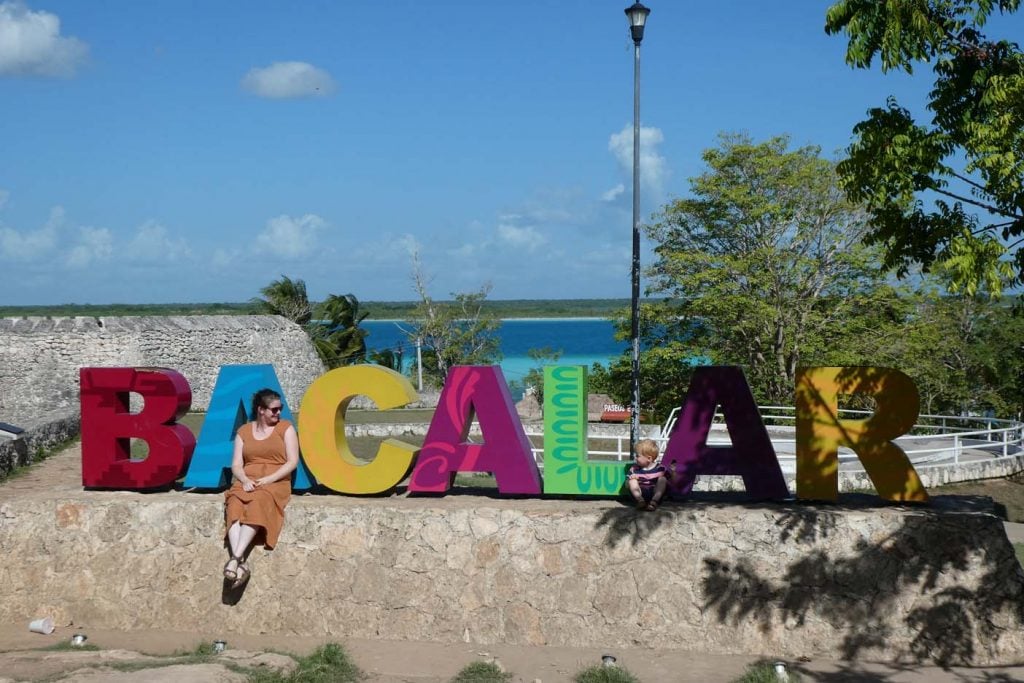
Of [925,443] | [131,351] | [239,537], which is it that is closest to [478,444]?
[239,537]

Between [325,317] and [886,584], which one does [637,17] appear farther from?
[325,317]

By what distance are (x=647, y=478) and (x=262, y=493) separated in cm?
365

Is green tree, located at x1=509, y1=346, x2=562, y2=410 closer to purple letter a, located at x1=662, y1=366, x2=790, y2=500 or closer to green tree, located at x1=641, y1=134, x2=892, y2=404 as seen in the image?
green tree, located at x1=641, y1=134, x2=892, y2=404

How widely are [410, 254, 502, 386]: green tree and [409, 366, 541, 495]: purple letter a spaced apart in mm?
43561

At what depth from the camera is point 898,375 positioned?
31.0ft

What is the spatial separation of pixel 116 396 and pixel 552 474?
454cm

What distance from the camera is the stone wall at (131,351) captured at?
2912 centimetres

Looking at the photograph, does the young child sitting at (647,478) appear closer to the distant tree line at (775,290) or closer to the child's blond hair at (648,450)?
the child's blond hair at (648,450)

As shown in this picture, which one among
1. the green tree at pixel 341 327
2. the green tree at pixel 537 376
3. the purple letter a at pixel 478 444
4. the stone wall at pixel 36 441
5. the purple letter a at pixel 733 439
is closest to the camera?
the purple letter a at pixel 733 439

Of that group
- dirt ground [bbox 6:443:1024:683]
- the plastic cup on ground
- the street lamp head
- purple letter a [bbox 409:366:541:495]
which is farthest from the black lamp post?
the plastic cup on ground

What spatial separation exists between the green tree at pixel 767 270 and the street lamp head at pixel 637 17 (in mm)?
15431

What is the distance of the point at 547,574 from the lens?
9711mm

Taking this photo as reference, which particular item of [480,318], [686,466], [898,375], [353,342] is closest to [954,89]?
[898,375]

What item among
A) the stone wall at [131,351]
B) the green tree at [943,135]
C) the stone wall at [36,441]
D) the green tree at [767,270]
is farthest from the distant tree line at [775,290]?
the green tree at [943,135]
